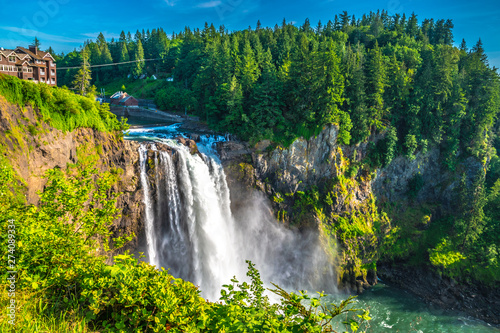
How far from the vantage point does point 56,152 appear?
21281 millimetres

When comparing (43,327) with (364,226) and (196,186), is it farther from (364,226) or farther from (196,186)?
(364,226)

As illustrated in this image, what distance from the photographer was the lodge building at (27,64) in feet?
102

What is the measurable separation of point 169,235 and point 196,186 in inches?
213

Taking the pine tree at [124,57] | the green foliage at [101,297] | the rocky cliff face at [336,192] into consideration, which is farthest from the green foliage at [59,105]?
the pine tree at [124,57]

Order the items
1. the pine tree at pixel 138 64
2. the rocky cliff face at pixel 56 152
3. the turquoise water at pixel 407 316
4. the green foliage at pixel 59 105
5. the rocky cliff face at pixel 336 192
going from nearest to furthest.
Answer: the rocky cliff face at pixel 56 152 < the green foliage at pixel 59 105 < the turquoise water at pixel 407 316 < the rocky cliff face at pixel 336 192 < the pine tree at pixel 138 64

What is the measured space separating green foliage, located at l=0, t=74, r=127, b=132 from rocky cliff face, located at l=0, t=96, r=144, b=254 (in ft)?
1.67

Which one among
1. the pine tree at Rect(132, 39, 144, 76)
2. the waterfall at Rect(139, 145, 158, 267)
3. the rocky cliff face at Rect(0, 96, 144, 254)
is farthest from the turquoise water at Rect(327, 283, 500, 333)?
the pine tree at Rect(132, 39, 144, 76)

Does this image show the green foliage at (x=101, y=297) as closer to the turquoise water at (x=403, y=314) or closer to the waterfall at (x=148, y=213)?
the waterfall at (x=148, y=213)

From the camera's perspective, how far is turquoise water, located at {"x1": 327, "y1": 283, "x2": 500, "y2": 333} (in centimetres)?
3006

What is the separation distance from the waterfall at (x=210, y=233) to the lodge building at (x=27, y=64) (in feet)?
54.4

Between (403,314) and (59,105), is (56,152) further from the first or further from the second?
(403,314)

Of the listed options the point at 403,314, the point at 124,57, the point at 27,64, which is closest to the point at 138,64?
the point at 124,57

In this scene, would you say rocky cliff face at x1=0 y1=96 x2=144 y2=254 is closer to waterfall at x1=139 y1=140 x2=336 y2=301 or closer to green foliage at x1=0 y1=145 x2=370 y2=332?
waterfall at x1=139 y1=140 x2=336 y2=301

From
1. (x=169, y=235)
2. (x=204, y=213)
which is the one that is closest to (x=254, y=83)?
(x=204, y=213)
